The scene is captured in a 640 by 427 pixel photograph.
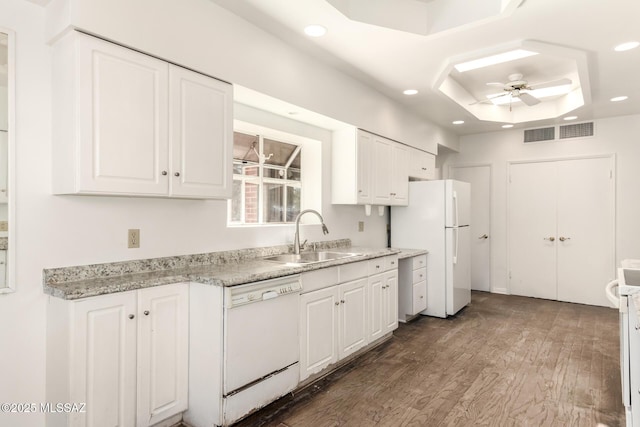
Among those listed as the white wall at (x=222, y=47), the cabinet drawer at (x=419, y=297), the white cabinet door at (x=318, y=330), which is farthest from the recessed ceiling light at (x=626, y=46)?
the white cabinet door at (x=318, y=330)

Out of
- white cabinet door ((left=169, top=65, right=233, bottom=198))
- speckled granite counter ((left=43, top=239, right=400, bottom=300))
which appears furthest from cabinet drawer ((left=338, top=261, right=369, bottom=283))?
white cabinet door ((left=169, top=65, right=233, bottom=198))

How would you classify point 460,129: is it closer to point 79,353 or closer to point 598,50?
point 598,50

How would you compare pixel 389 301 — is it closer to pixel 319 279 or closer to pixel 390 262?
pixel 390 262

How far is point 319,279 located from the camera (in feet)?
9.19

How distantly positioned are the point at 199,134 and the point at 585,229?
215 inches

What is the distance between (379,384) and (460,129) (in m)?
4.38

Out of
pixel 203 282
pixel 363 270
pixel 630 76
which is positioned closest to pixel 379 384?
pixel 363 270

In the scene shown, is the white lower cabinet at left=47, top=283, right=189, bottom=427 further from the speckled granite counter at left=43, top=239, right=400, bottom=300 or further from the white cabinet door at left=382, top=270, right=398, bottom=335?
the white cabinet door at left=382, top=270, right=398, bottom=335

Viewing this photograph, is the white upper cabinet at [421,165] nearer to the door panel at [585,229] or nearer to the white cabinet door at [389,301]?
the white cabinet door at [389,301]

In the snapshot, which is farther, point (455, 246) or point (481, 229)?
point (481, 229)

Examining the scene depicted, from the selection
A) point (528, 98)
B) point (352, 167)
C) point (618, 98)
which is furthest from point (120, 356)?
point (618, 98)

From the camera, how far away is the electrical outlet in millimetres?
2270

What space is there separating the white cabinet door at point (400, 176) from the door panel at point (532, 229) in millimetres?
2249

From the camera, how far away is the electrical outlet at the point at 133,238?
2.27 metres
